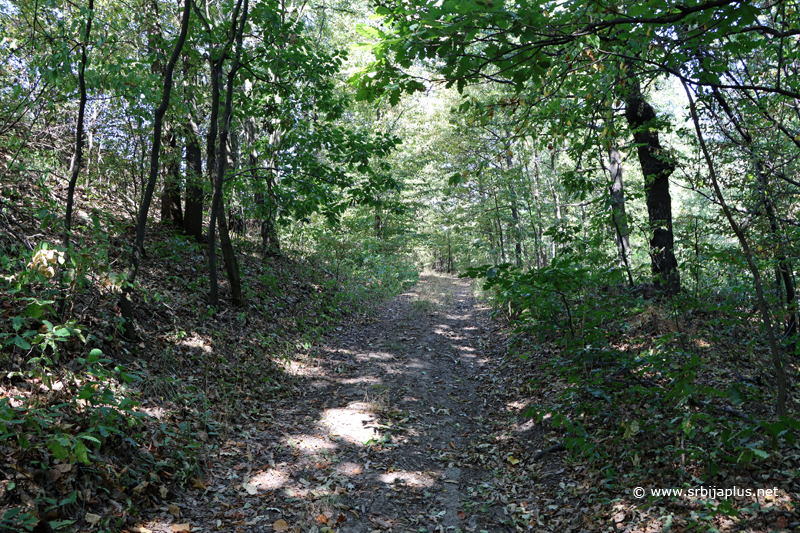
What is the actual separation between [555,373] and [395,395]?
7.82 feet

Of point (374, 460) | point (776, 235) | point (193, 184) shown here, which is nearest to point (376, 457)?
point (374, 460)

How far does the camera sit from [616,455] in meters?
3.95

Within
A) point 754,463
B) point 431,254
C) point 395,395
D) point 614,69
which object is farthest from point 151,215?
point 431,254

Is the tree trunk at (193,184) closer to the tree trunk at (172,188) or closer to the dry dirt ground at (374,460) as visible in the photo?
the tree trunk at (172,188)

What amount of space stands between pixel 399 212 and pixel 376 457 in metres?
6.09

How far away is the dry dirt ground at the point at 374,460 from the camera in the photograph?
11.5 ft

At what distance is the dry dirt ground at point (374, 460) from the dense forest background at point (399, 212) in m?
0.49

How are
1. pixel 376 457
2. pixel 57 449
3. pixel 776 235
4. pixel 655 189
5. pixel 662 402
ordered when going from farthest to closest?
pixel 655 189
pixel 776 235
pixel 376 457
pixel 662 402
pixel 57 449

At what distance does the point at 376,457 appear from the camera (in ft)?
14.8


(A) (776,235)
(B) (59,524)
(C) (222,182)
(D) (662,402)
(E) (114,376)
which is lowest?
(B) (59,524)

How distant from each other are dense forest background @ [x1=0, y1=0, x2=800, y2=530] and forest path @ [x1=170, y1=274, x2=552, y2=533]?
0.58 m

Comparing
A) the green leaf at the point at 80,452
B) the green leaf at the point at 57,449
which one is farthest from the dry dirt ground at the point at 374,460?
the green leaf at the point at 57,449

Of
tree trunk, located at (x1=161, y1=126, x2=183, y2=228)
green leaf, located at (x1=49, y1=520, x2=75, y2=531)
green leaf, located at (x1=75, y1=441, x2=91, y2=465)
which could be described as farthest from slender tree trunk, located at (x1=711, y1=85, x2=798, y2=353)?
Answer: tree trunk, located at (x1=161, y1=126, x2=183, y2=228)

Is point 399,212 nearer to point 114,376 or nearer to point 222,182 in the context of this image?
point 222,182
